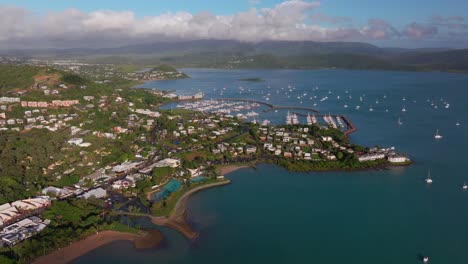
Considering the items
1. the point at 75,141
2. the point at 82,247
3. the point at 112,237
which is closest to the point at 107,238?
the point at 112,237

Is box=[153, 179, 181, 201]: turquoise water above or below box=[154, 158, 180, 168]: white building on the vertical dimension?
below

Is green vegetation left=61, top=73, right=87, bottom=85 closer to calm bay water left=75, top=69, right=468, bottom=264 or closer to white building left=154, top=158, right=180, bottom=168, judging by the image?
white building left=154, top=158, right=180, bottom=168

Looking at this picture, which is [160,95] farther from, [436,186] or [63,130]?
[436,186]

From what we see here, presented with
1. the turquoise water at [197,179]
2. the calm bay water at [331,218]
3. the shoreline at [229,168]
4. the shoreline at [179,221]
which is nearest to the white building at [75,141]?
the turquoise water at [197,179]

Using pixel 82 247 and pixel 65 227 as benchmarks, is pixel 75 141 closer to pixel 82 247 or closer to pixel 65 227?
pixel 65 227

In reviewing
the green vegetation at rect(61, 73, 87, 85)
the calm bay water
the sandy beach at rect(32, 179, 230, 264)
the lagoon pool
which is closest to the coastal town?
the lagoon pool

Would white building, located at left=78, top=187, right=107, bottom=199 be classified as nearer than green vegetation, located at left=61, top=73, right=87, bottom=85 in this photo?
Yes
